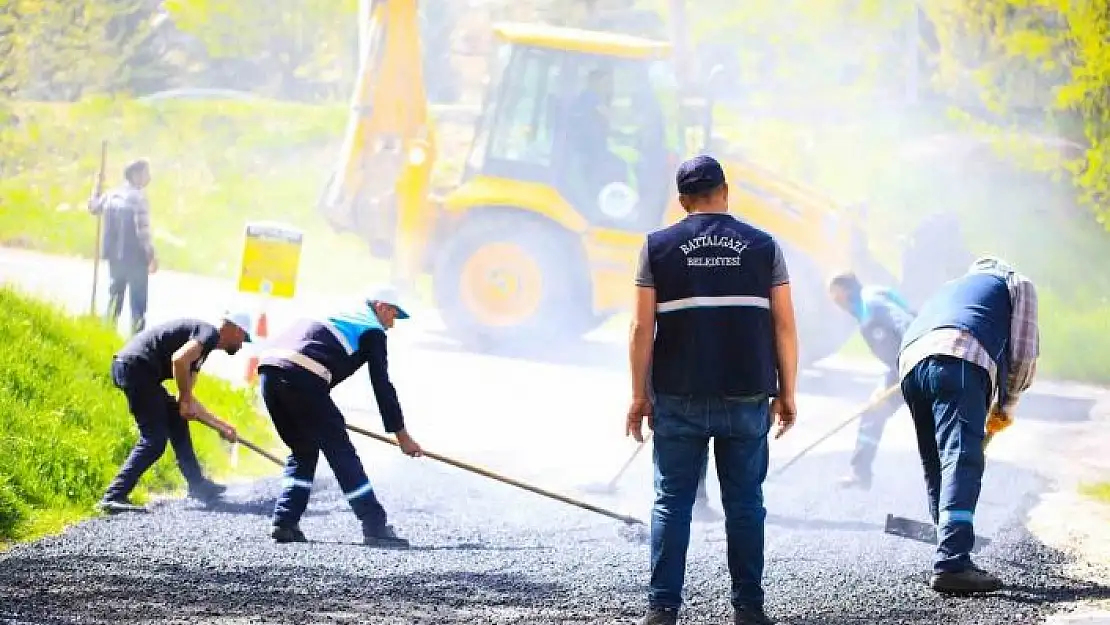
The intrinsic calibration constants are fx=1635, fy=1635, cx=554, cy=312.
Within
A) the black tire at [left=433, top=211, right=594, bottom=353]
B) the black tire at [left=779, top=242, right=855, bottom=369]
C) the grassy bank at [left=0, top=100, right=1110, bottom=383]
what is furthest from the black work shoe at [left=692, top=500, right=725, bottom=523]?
the grassy bank at [left=0, top=100, right=1110, bottom=383]

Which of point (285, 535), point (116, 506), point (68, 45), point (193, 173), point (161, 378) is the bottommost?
point (116, 506)

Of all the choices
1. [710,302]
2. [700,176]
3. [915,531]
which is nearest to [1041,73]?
[915,531]

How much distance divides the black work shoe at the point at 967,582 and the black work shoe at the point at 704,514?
87.1 inches

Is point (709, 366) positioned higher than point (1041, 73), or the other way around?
point (1041, 73)

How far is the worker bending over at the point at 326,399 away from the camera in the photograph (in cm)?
702

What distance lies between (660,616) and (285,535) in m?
2.47

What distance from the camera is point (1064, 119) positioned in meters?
16.7

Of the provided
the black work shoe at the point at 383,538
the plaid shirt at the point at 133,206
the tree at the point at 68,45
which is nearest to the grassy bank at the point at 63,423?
the plaid shirt at the point at 133,206

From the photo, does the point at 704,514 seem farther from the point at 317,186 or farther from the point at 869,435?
Answer: the point at 317,186

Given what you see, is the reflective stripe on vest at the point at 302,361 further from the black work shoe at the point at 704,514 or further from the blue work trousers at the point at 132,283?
the blue work trousers at the point at 132,283

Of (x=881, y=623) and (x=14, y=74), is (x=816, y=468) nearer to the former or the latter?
(x=881, y=623)

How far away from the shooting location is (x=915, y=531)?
713 cm

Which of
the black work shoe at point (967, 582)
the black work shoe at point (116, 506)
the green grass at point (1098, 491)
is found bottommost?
the black work shoe at point (116, 506)

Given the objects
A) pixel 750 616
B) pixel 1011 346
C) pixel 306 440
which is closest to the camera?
pixel 750 616
